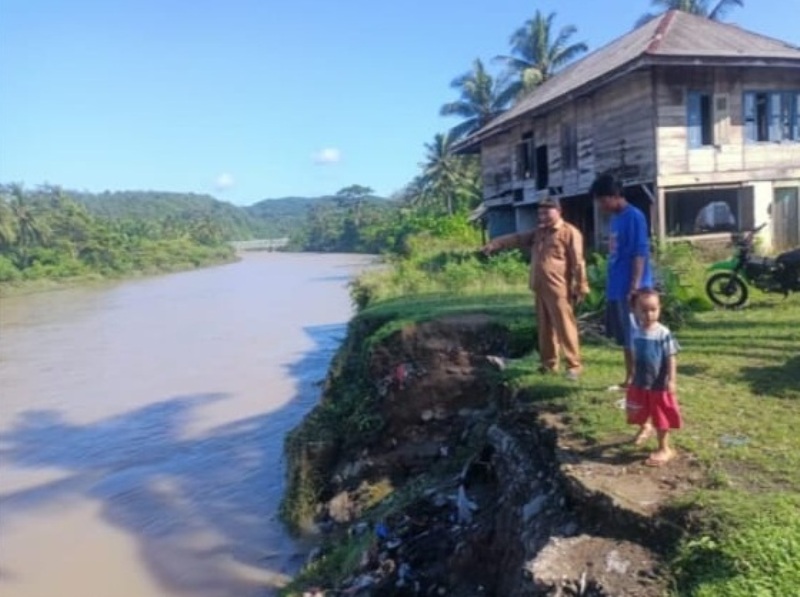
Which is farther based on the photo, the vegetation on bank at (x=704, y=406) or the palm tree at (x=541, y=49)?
the palm tree at (x=541, y=49)

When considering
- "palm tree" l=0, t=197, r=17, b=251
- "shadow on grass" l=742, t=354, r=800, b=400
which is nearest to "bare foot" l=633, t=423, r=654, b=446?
"shadow on grass" l=742, t=354, r=800, b=400

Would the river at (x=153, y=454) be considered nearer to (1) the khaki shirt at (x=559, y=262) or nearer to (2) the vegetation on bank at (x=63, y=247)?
(1) the khaki shirt at (x=559, y=262)

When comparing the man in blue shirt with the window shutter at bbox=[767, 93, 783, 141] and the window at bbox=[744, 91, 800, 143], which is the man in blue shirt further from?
the window shutter at bbox=[767, 93, 783, 141]

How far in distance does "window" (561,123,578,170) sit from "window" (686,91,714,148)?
10.7 feet

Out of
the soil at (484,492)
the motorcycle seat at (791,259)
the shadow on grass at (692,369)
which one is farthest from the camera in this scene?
the motorcycle seat at (791,259)

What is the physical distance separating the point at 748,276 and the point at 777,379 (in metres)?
4.91

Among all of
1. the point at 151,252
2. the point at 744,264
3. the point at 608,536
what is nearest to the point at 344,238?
the point at 151,252

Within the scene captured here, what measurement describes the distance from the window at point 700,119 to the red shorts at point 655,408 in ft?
42.4

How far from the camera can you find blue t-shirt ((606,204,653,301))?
5.51 metres

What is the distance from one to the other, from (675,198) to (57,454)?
1427 centimetres

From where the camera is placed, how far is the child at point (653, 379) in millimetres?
4379

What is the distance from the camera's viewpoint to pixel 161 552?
28.7ft

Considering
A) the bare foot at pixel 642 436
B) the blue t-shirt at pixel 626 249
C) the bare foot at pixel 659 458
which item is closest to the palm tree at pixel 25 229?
the blue t-shirt at pixel 626 249

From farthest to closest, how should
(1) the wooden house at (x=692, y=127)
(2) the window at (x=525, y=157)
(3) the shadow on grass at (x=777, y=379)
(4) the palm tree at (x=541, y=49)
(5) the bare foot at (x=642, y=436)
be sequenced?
(4) the palm tree at (x=541, y=49)
(2) the window at (x=525, y=157)
(1) the wooden house at (x=692, y=127)
(3) the shadow on grass at (x=777, y=379)
(5) the bare foot at (x=642, y=436)
